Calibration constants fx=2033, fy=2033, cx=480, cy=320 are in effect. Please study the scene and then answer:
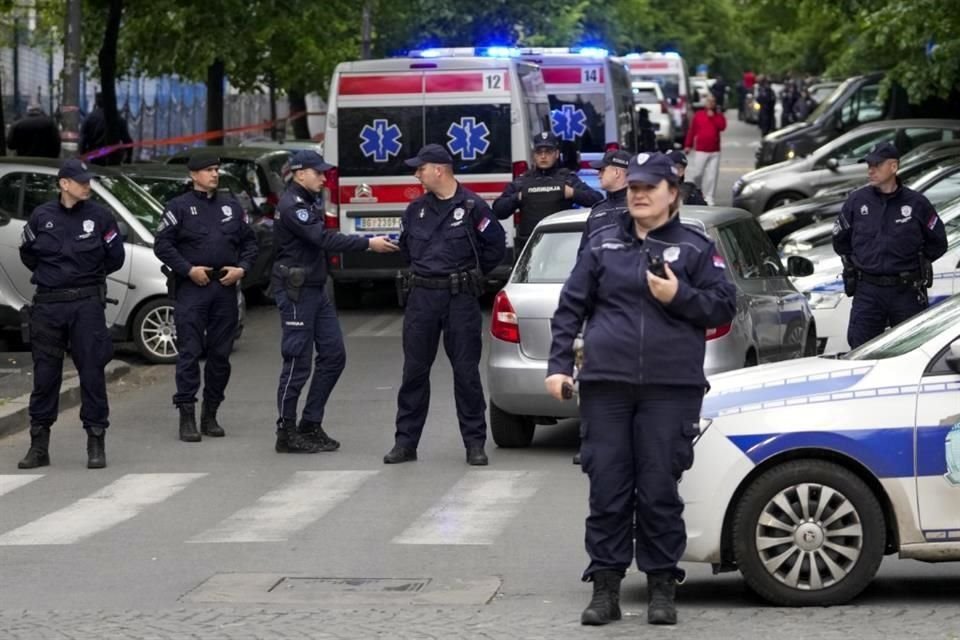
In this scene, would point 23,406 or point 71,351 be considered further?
point 23,406

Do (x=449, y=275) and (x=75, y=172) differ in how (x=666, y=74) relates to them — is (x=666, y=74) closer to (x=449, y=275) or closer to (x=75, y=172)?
(x=449, y=275)

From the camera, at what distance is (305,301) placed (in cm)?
1284

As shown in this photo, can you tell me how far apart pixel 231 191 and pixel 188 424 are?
7142 mm

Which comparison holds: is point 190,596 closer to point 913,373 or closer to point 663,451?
point 663,451

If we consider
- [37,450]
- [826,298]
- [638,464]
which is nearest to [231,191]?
[826,298]

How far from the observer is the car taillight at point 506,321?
12.4 meters

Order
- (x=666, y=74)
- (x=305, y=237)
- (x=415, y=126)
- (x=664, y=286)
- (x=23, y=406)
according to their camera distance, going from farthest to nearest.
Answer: (x=666, y=74) → (x=415, y=126) → (x=23, y=406) → (x=305, y=237) → (x=664, y=286)

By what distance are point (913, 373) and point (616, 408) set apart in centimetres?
128

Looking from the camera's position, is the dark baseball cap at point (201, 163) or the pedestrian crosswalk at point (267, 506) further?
the dark baseball cap at point (201, 163)

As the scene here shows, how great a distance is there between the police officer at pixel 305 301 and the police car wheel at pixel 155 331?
4.62 m

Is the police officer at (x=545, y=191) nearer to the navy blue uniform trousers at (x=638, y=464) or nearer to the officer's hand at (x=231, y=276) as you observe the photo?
the officer's hand at (x=231, y=276)

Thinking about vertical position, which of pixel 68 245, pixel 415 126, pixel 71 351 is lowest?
pixel 71 351

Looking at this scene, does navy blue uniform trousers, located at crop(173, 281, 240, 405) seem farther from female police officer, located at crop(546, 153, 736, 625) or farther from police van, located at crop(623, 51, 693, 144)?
police van, located at crop(623, 51, 693, 144)

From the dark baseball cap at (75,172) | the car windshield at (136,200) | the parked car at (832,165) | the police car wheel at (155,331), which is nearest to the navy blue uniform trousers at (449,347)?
the dark baseball cap at (75,172)
